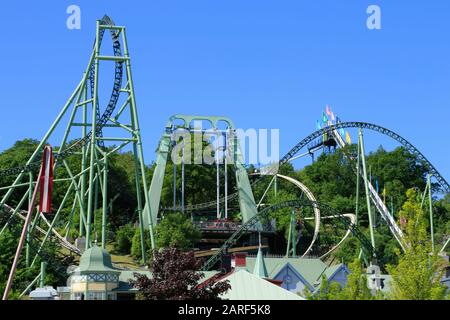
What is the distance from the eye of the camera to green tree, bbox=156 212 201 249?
50.4 metres

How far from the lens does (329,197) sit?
68938 mm

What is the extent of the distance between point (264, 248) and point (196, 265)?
3079cm

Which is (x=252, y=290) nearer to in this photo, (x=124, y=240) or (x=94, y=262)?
(x=94, y=262)

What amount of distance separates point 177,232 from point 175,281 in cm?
2605

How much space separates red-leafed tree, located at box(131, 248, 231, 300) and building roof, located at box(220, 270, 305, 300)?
507 centimetres

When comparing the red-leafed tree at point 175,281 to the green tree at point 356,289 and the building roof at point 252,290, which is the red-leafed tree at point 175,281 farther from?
the building roof at point 252,290

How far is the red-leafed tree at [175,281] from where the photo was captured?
2483 cm

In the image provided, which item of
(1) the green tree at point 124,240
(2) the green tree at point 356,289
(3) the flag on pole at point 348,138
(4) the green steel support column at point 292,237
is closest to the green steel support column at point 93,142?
(2) the green tree at point 356,289

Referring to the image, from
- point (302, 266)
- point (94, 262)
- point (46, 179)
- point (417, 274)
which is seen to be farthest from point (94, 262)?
point (302, 266)

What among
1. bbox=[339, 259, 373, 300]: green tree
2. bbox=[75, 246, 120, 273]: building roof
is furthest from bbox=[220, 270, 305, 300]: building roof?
bbox=[339, 259, 373, 300]: green tree

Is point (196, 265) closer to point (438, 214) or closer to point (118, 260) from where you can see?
point (118, 260)

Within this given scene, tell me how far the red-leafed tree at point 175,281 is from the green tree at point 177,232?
2372 centimetres

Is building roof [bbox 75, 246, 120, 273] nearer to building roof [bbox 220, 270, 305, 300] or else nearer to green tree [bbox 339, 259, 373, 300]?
building roof [bbox 220, 270, 305, 300]
